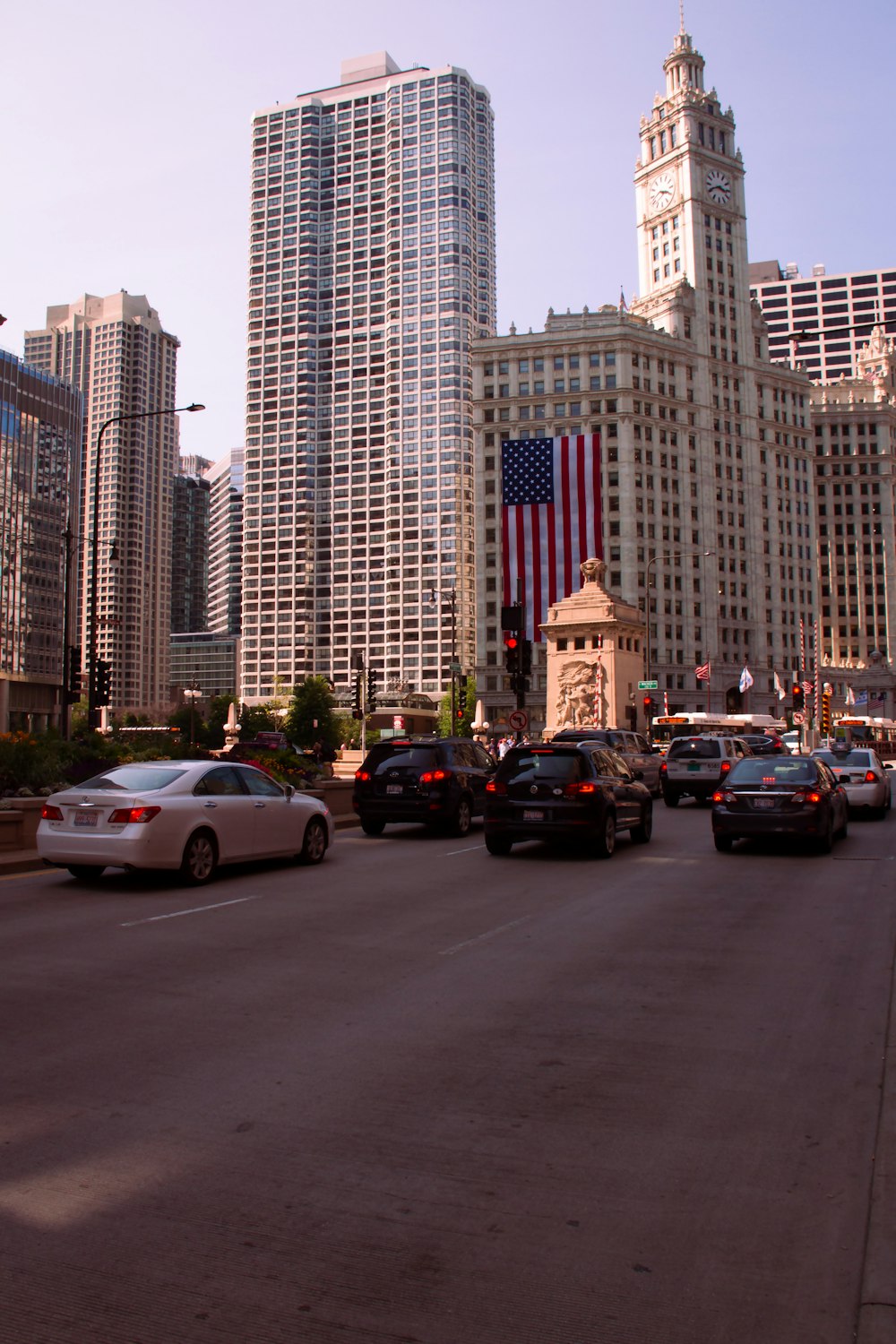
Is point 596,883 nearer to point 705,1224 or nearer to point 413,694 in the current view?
point 705,1224

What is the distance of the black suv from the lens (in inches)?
753

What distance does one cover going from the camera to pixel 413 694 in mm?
154875

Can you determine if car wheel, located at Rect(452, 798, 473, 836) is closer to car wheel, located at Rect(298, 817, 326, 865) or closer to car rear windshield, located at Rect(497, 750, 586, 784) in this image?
car rear windshield, located at Rect(497, 750, 586, 784)

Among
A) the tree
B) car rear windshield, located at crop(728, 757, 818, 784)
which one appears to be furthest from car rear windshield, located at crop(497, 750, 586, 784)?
the tree

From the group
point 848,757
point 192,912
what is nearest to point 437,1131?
A: point 192,912

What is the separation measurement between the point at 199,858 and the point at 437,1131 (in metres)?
8.49

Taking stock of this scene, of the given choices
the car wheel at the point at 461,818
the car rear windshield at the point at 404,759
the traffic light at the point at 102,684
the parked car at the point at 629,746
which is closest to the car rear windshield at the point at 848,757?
the parked car at the point at 629,746

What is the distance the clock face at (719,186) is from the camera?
415 ft

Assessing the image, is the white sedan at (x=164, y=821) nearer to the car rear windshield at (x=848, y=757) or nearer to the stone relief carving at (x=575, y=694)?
the car rear windshield at (x=848, y=757)

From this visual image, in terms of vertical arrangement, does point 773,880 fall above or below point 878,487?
below

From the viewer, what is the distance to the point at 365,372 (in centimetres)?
17812

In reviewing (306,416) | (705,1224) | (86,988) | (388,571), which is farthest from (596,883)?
(306,416)

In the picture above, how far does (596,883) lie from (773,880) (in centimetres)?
228

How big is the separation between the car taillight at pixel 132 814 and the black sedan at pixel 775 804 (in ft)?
28.8
